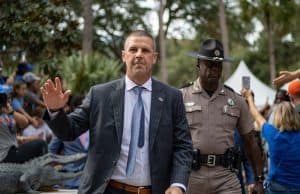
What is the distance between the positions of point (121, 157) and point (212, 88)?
6.58ft

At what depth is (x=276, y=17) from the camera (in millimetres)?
33406

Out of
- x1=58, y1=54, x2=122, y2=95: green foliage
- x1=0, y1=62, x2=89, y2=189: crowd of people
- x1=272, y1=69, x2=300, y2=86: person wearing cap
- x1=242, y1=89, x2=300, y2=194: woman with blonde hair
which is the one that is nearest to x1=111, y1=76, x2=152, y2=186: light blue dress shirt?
x1=0, y1=62, x2=89, y2=189: crowd of people

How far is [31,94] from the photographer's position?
10.9 m

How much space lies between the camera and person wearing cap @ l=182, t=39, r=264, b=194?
5840 millimetres

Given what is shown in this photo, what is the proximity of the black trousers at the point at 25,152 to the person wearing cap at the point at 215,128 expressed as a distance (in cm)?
244

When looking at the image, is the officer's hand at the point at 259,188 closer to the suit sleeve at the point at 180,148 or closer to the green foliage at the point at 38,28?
the suit sleeve at the point at 180,148

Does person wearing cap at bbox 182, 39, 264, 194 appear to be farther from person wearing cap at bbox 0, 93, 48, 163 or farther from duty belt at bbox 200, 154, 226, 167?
person wearing cap at bbox 0, 93, 48, 163

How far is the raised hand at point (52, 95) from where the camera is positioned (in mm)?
4012

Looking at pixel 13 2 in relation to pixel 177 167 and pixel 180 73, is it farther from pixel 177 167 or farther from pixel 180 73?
pixel 180 73

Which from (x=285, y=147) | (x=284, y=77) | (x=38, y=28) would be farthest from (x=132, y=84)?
(x=38, y=28)

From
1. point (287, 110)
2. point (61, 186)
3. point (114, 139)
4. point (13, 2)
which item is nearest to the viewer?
point (114, 139)

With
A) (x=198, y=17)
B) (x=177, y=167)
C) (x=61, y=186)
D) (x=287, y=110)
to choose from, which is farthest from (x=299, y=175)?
(x=198, y=17)

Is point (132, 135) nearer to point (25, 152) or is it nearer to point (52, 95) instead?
point (52, 95)

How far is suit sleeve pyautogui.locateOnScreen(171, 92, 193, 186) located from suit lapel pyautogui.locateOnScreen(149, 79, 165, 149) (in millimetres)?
124
